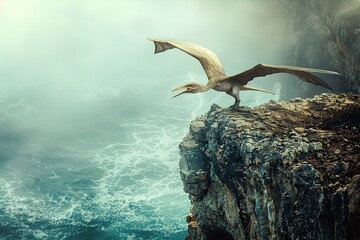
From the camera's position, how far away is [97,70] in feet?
330

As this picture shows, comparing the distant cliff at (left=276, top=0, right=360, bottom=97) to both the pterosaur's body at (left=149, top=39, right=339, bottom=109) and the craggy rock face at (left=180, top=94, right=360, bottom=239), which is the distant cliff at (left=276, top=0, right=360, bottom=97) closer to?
the craggy rock face at (left=180, top=94, right=360, bottom=239)

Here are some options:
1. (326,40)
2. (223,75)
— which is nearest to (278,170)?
(223,75)

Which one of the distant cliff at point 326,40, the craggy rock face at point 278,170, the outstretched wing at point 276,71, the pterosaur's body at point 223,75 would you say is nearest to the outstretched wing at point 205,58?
the pterosaur's body at point 223,75

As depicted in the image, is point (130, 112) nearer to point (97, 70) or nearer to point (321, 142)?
point (97, 70)

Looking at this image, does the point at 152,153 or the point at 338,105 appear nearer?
the point at 338,105

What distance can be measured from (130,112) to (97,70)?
3505cm

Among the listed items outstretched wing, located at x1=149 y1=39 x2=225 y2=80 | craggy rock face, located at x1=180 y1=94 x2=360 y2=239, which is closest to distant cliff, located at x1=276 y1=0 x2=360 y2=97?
craggy rock face, located at x1=180 y1=94 x2=360 y2=239

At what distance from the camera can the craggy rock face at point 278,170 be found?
1343 centimetres

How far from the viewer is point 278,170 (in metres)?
14.8

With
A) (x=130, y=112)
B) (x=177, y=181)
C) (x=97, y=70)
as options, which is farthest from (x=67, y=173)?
(x=97, y=70)

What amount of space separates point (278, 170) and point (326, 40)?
31.7 metres

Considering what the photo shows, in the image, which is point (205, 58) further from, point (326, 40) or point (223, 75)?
point (326, 40)

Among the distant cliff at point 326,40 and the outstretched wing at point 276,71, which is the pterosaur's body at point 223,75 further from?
the distant cliff at point 326,40

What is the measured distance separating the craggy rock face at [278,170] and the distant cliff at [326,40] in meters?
15.6
